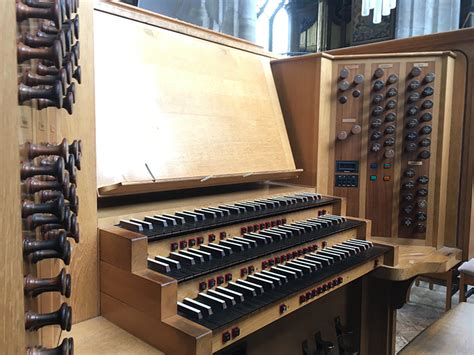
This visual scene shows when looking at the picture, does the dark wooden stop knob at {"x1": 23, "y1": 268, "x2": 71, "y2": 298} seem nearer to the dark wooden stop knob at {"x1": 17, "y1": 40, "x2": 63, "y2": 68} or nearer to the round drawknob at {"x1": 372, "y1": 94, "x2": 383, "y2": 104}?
the dark wooden stop knob at {"x1": 17, "y1": 40, "x2": 63, "y2": 68}

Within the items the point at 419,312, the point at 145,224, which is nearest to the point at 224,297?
the point at 145,224

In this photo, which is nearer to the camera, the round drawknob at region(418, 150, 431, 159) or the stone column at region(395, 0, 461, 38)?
the round drawknob at region(418, 150, 431, 159)

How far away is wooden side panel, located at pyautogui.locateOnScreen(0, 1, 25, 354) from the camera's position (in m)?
0.57

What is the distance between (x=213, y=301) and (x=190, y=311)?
0.37 ft

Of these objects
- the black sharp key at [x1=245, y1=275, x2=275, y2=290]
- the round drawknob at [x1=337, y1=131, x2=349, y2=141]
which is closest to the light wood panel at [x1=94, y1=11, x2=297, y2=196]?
the round drawknob at [x1=337, y1=131, x2=349, y2=141]

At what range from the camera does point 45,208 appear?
0.79m

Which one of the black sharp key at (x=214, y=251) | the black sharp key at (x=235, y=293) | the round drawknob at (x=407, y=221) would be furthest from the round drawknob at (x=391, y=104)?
the black sharp key at (x=235, y=293)

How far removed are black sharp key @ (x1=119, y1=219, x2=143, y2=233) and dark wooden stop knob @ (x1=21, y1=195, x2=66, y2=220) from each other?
788mm

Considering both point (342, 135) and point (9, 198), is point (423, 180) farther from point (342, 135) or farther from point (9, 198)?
point (9, 198)

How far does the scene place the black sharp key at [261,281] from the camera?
1.70m

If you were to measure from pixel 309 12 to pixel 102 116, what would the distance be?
420 inches

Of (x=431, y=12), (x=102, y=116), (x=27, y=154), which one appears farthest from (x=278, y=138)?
(x=431, y=12)

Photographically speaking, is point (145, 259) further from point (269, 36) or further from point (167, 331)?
point (269, 36)

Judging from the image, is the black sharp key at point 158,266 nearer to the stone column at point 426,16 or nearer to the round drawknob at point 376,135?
the round drawknob at point 376,135
